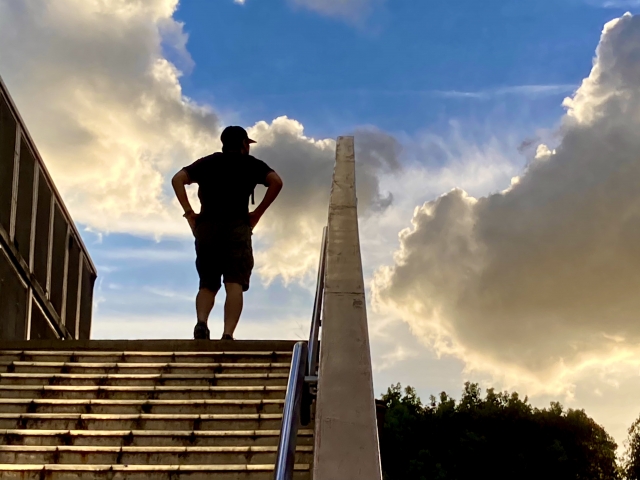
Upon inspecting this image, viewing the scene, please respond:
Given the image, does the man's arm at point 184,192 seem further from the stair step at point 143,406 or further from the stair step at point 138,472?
the stair step at point 138,472

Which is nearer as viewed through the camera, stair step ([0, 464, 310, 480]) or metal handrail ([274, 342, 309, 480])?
metal handrail ([274, 342, 309, 480])

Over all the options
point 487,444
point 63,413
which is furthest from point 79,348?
point 487,444

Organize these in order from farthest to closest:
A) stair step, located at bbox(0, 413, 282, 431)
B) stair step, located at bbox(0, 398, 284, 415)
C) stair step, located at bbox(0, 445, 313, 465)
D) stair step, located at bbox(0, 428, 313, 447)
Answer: stair step, located at bbox(0, 398, 284, 415)
stair step, located at bbox(0, 413, 282, 431)
stair step, located at bbox(0, 428, 313, 447)
stair step, located at bbox(0, 445, 313, 465)

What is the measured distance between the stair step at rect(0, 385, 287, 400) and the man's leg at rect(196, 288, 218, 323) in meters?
1.32

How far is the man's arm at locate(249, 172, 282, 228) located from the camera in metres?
7.42

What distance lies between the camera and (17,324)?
9.37m

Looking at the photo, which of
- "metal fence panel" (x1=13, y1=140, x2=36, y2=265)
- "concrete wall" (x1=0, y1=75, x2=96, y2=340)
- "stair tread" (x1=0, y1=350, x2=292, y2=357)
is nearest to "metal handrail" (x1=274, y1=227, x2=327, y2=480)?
"stair tread" (x1=0, y1=350, x2=292, y2=357)

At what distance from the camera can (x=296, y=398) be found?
3641 mm

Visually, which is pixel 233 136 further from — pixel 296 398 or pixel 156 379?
pixel 296 398

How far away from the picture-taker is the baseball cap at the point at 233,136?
297 inches

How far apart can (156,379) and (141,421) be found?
0.65m

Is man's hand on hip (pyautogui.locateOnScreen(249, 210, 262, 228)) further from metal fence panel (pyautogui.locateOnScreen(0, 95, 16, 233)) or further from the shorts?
metal fence panel (pyautogui.locateOnScreen(0, 95, 16, 233))

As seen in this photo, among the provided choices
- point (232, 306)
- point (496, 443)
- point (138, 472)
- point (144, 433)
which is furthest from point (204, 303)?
point (496, 443)

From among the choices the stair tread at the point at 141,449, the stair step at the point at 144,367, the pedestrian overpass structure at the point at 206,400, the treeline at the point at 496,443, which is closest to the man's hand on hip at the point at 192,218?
the pedestrian overpass structure at the point at 206,400
